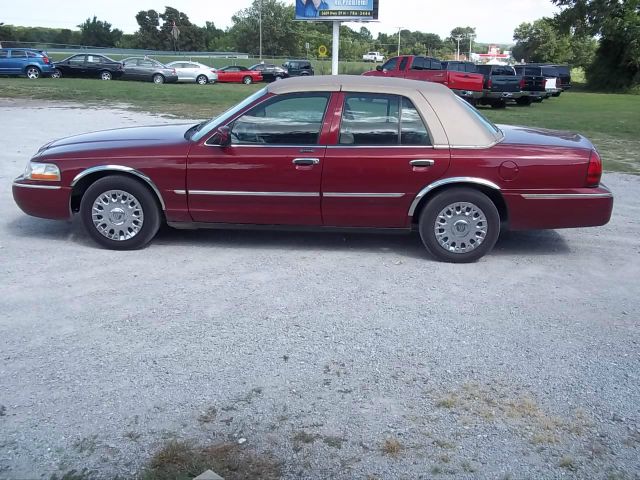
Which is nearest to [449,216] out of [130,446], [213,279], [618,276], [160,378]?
[618,276]

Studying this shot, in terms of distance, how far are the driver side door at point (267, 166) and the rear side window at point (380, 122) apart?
8.6 inches

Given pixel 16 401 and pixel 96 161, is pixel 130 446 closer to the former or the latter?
pixel 16 401

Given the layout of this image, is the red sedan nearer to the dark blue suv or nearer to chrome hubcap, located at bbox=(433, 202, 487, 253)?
the dark blue suv

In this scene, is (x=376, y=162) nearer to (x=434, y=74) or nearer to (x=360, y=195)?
(x=360, y=195)

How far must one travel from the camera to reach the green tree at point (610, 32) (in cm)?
4316

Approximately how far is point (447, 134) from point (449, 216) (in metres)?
0.74

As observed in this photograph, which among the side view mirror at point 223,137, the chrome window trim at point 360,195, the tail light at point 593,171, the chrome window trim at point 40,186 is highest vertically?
the side view mirror at point 223,137

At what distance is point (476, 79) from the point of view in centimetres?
2417

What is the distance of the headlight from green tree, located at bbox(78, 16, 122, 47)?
94250 millimetres

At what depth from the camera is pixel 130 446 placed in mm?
3219

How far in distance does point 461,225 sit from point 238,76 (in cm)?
3778

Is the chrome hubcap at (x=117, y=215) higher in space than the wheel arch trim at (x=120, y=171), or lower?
lower

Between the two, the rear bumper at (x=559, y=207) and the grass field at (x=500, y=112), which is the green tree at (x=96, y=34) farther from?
the rear bumper at (x=559, y=207)

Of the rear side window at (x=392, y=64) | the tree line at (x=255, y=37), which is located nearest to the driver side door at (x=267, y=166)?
the rear side window at (x=392, y=64)
